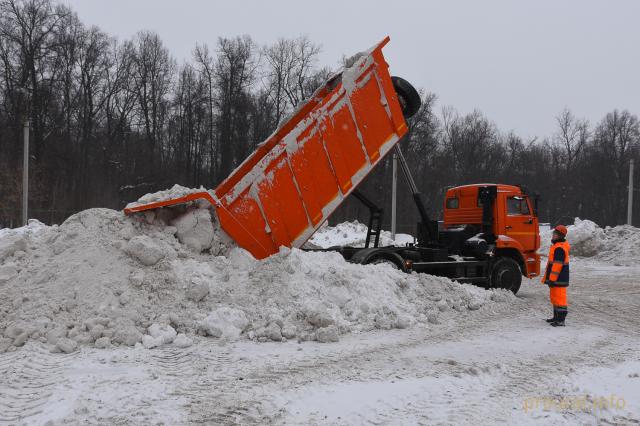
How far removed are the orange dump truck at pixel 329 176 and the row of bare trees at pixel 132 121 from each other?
20.5 meters

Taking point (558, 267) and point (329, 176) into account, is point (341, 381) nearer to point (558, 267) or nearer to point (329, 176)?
point (329, 176)

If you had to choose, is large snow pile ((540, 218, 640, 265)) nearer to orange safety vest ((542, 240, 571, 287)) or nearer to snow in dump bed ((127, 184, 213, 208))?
orange safety vest ((542, 240, 571, 287))

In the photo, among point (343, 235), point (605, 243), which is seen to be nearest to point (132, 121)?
point (343, 235)

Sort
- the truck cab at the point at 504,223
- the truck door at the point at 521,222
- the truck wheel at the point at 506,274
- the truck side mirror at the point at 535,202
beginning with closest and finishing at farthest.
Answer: the truck wheel at the point at 506,274 → the truck cab at the point at 504,223 → the truck door at the point at 521,222 → the truck side mirror at the point at 535,202

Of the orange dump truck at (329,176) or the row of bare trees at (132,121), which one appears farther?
the row of bare trees at (132,121)

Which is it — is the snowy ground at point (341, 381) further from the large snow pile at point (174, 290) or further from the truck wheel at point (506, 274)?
the truck wheel at point (506, 274)

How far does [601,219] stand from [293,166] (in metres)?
55.5

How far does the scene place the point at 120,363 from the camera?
17.6ft

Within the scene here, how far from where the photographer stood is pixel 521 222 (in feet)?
38.8

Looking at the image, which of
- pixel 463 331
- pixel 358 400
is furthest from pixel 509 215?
pixel 358 400

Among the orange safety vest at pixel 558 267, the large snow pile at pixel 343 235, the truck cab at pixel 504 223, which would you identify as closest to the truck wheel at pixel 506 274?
the truck cab at pixel 504 223

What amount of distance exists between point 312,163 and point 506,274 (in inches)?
217

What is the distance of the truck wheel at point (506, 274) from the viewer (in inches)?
444

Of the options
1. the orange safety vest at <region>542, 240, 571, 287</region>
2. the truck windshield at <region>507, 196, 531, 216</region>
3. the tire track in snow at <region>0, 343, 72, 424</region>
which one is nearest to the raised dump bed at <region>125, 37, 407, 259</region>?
the tire track in snow at <region>0, 343, 72, 424</region>
